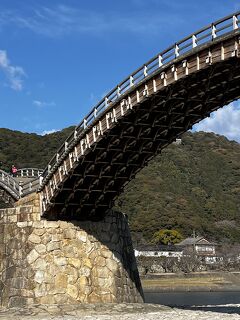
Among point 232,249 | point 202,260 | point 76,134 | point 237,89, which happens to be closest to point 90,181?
point 76,134

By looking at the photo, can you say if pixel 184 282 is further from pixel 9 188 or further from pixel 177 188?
pixel 177 188

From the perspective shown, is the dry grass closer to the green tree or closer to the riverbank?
the riverbank

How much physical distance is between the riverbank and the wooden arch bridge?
38.4m

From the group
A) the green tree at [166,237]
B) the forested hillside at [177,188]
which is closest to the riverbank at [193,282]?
the green tree at [166,237]

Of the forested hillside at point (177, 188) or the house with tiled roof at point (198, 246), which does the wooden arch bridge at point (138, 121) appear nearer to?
the house with tiled roof at point (198, 246)

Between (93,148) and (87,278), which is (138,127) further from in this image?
(87,278)

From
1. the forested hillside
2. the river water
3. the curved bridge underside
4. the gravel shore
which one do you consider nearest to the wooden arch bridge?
the curved bridge underside

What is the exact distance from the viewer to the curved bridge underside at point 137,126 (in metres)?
22.1

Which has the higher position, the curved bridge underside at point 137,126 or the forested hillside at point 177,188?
the forested hillside at point 177,188

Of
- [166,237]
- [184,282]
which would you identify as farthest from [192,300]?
[166,237]

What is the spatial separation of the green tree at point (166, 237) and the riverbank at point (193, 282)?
21.0 meters

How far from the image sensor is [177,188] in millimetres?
133000

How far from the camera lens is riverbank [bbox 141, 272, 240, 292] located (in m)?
70.7

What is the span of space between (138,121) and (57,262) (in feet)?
32.4
